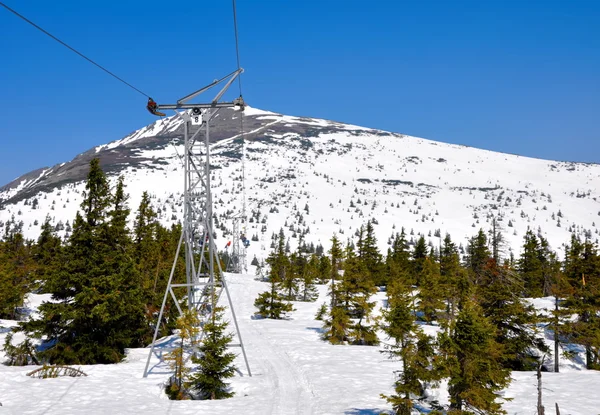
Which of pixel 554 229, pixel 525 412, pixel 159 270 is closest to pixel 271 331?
pixel 159 270

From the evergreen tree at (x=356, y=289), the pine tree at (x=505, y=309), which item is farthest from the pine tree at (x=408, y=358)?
the evergreen tree at (x=356, y=289)

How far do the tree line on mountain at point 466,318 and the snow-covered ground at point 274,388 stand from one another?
1.62m

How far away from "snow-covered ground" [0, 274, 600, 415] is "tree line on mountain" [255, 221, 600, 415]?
162cm

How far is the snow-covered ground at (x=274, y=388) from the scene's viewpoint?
1414 cm

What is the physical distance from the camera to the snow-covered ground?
14.1m

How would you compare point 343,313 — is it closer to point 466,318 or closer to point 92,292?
point 92,292

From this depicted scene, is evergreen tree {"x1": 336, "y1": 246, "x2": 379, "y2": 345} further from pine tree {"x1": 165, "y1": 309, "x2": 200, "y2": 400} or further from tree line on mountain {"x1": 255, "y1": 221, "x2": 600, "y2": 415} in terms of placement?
pine tree {"x1": 165, "y1": 309, "x2": 200, "y2": 400}

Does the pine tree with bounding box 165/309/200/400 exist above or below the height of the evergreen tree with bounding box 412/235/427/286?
below

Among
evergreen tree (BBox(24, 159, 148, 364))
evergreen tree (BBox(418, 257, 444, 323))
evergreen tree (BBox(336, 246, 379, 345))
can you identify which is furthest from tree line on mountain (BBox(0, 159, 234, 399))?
evergreen tree (BBox(418, 257, 444, 323))

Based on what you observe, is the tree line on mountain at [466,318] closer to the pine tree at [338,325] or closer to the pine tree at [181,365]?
the pine tree at [338,325]

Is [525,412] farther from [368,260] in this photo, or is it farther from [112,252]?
[368,260]

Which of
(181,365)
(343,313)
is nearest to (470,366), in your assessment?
(181,365)

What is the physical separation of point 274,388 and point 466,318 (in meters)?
8.58

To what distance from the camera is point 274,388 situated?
17000 millimetres
